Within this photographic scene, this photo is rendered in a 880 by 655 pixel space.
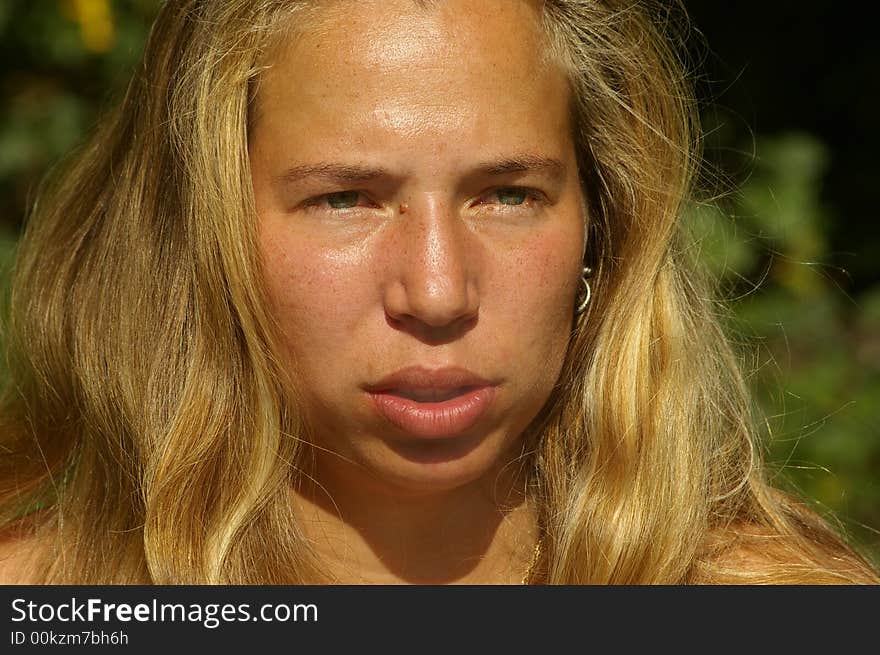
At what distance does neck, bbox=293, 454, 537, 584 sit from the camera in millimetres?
2004

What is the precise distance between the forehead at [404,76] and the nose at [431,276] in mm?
129

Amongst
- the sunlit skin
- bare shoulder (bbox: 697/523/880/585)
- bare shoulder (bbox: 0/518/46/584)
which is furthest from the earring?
bare shoulder (bbox: 0/518/46/584)

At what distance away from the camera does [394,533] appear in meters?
2.03

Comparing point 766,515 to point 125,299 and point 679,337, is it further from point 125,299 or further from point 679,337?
point 125,299

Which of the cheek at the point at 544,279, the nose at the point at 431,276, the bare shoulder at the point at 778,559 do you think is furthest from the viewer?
the bare shoulder at the point at 778,559

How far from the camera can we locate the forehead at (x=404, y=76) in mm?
1715

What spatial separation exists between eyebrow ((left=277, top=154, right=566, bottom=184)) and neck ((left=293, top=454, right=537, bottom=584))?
1.75ft

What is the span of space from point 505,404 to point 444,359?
0.16 meters

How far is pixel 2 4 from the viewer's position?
3.00 meters

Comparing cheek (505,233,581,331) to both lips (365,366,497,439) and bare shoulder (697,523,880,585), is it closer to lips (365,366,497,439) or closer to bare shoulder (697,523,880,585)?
lips (365,366,497,439)

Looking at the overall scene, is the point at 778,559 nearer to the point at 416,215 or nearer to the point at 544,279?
the point at 544,279

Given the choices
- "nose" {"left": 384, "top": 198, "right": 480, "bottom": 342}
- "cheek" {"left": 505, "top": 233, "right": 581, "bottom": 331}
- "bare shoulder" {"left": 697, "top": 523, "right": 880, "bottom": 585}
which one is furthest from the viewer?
"bare shoulder" {"left": 697, "top": 523, "right": 880, "bottom": 585}

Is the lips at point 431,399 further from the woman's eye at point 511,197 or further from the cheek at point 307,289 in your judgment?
the woman's eye at point 511,197

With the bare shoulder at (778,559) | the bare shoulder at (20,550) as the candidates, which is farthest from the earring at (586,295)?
the bare shoulder at (20,550)
